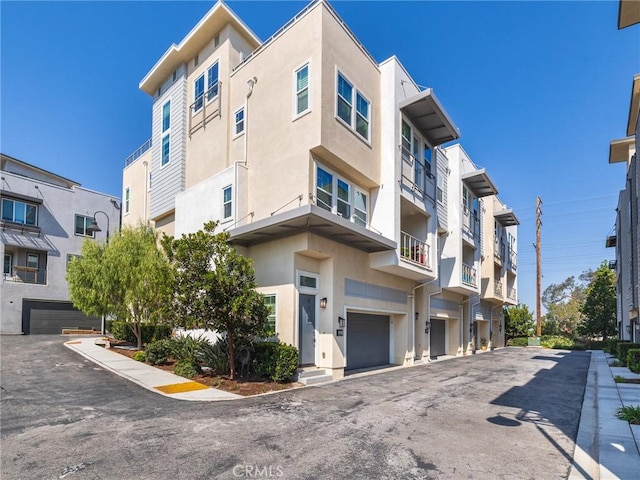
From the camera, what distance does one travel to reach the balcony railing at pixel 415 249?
53.3ft

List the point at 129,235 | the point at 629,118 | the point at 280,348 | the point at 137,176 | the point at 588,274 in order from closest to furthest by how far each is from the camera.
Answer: the point at 280,348
the point at 129,235
the point at 629,118
the point at 137,176
the point at 588,274

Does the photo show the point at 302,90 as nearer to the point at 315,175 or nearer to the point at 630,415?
the point at 315,175

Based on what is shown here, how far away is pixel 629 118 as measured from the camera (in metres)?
19.0

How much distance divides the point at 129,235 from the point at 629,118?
2368 cm

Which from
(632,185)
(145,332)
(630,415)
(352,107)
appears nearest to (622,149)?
(632,185)

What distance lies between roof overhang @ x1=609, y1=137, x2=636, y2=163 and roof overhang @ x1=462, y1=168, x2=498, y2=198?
7.21 m

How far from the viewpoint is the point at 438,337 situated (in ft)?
74.6

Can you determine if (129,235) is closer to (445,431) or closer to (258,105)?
(258,105)

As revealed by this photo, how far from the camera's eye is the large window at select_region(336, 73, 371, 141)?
43.4 ft

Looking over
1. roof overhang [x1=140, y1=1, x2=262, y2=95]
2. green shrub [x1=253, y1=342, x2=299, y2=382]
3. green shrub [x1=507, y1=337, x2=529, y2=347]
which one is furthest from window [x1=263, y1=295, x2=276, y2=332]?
green shrub [x1=507, y1=337, x2=529, y2=347]

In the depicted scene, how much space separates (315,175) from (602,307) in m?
37.4

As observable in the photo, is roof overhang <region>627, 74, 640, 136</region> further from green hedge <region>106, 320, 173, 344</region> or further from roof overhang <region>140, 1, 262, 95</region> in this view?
green hedge <region>106, 320, 173, 344</region>

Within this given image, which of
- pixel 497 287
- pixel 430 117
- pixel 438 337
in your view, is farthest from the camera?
pixel 497 287

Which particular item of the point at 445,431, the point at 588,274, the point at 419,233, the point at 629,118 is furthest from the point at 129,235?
the point at 588,274
